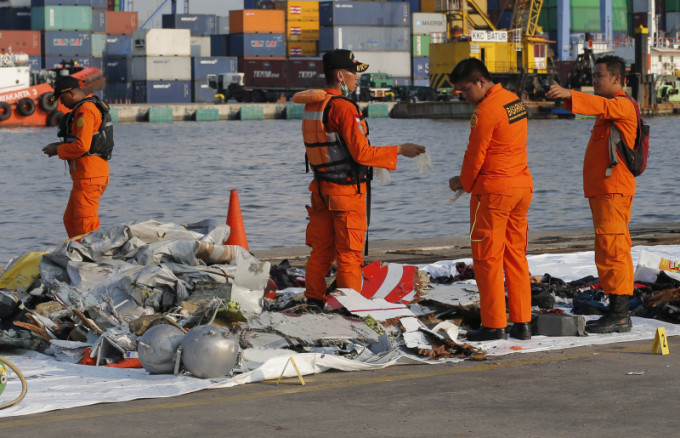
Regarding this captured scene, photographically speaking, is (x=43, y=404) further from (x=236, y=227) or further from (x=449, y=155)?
(x=449, y=155)

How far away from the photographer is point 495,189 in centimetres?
687

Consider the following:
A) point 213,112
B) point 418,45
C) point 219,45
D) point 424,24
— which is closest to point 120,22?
point 219,45

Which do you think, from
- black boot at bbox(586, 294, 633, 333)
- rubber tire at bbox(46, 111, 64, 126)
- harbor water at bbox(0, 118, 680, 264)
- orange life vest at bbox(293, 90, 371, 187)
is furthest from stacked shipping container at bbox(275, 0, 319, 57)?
black boot at bbox(586, 294, 633, 333)

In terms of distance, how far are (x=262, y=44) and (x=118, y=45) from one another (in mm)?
14079

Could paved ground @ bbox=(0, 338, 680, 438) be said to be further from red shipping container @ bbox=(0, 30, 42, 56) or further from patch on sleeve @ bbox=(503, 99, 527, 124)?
red shipping container @ bbox=(0, 30, 42, 56)

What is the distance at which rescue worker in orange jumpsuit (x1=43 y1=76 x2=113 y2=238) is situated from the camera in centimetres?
962

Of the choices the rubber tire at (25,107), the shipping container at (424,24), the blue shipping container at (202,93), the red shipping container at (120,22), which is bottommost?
the rubber tire at (25,107)

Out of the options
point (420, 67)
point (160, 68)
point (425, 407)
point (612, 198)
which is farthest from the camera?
point (420, 67)

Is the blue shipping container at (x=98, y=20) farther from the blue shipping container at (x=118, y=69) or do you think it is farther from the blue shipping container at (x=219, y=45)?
the blue shipping container at (x=219, y=45)

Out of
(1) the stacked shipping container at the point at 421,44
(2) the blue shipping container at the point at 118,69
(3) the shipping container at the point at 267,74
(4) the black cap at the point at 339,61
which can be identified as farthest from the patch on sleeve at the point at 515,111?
(1) the stacked shipping container at the point at 421,44

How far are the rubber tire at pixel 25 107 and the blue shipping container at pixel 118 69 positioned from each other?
45.4 meters

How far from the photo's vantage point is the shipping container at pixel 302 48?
110 meters

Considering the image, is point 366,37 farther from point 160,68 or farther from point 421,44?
point 160,68

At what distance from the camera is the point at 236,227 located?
9992mm
